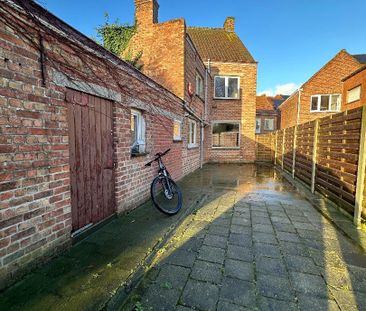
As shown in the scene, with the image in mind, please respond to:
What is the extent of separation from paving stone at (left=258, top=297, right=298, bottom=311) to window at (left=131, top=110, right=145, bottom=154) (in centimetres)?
369

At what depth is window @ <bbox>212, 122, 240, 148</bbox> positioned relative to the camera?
14.6 metres

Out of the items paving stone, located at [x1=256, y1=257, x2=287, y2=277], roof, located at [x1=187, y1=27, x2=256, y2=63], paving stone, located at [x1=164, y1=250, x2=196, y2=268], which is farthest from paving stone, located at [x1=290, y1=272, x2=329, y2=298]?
roof, located at [x1=187, y1=27, x2=256, y2=63]

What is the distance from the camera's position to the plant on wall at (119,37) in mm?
9984

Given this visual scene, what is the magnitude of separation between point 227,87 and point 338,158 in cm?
1087

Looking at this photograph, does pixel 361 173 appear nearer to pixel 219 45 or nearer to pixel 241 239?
pixel 241 239

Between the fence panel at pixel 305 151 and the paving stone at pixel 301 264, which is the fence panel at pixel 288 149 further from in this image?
the paving stone at pixel 301 264

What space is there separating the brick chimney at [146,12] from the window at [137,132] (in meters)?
6.53

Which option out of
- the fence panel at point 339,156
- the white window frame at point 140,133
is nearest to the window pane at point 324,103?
the fence panel at point 339,156

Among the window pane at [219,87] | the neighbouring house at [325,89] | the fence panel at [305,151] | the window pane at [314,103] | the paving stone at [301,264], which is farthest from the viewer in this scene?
the window pane at [314,103]

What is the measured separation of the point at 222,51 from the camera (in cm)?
1469

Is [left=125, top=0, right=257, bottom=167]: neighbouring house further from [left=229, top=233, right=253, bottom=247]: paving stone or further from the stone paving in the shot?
[left=229, top=233, right=253, bottom=247]: paving stone

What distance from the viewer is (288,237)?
332 cm

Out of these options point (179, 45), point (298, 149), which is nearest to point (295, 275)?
point (298, 149)

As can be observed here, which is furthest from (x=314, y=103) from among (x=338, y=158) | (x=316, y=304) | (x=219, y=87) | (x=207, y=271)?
(x=207, y=271)
